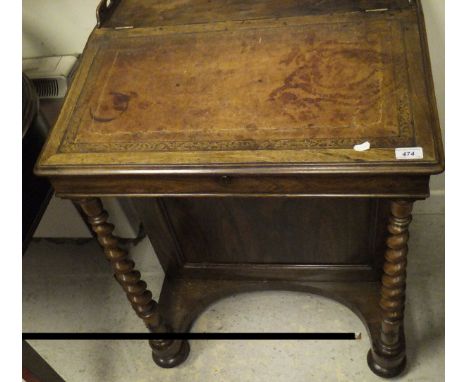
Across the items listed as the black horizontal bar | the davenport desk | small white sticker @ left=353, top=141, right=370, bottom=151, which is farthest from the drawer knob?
the black horizontal bar

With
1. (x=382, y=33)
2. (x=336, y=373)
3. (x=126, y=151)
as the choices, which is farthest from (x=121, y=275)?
(x=382, y=33)

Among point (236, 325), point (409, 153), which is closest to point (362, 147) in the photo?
point (409, 153)

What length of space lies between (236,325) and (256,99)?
0.84 metres

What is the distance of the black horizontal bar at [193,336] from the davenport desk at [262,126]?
0.08m

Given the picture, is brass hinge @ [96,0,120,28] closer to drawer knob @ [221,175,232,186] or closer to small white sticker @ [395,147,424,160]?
drawer knob @ [221,175,232,186]

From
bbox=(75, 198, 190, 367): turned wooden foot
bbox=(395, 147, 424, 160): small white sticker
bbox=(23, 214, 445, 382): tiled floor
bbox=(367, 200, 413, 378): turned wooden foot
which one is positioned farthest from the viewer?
bbox=(23, 214, 445, 382): tiled floor

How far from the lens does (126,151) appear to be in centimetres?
95

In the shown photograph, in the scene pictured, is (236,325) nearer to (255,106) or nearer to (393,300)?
(393,300)

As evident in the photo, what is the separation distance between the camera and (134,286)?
1.31m

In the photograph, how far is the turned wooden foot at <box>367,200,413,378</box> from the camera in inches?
38.8

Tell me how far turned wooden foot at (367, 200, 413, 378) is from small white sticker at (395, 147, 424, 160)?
125 millimetres

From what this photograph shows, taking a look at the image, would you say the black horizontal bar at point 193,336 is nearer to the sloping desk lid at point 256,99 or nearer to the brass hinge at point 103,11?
the sloping desk lid at point 256,99

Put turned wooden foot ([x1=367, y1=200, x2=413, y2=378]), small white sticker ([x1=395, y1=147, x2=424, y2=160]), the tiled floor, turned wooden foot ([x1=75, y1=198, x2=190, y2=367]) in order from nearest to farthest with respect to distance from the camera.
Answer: small white sticker ([x1=395, y1=147, x2=424, y2=160])
turned wooden foot ([x1=367, y1=200, x2=413, y2=378])
turned wooden foot ([x1=75, y1=198, x2=190, y2=367])
the tiled floor

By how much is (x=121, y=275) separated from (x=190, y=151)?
0.49 meters
